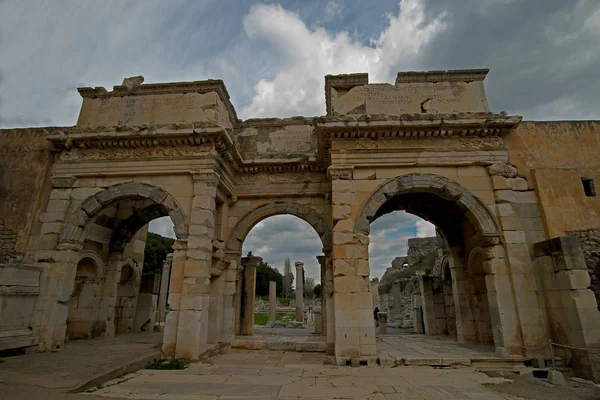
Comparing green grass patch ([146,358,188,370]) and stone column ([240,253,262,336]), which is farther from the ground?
stone column ([240,253,262,336])

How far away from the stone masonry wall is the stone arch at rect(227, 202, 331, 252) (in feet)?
19.2

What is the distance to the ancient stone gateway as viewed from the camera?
6.86 m

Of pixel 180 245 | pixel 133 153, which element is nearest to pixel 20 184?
pixel 133 153

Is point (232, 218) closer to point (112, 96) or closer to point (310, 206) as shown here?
point (310, 206)

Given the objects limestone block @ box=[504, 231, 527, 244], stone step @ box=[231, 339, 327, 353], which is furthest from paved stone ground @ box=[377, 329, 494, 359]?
limestone block @ box=[504, 231, 527, 244]

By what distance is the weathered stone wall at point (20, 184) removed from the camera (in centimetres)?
823

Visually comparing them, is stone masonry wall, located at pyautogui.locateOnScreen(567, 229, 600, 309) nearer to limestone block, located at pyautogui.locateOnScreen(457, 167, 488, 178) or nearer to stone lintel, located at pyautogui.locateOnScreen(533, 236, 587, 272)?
stone lintel, located at pyautogui.locateOnScreen(533, 236, 587, 272)

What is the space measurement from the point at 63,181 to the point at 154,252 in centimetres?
2759

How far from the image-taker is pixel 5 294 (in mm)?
6867

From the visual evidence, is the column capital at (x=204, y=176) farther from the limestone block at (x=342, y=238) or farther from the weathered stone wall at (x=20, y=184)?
the weathered stone wall at (x=20, y=184)

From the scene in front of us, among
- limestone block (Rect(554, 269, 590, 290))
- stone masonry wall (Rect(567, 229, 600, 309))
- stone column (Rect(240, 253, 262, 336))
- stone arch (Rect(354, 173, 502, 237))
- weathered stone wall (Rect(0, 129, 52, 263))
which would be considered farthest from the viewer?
stone column (Rect(240, 253, 262, 336))

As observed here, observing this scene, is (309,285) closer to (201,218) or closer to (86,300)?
(86,300)

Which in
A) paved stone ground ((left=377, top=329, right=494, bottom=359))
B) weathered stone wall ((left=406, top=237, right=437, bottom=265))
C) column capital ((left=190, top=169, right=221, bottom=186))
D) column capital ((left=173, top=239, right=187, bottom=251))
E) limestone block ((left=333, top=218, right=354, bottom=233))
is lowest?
paved stone ground ((left=377, top=329, right=494, bottom=359))

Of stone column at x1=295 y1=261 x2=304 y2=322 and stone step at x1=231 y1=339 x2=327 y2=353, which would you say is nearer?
stone step at x1=231 y1=339 x2=327 y2=353
